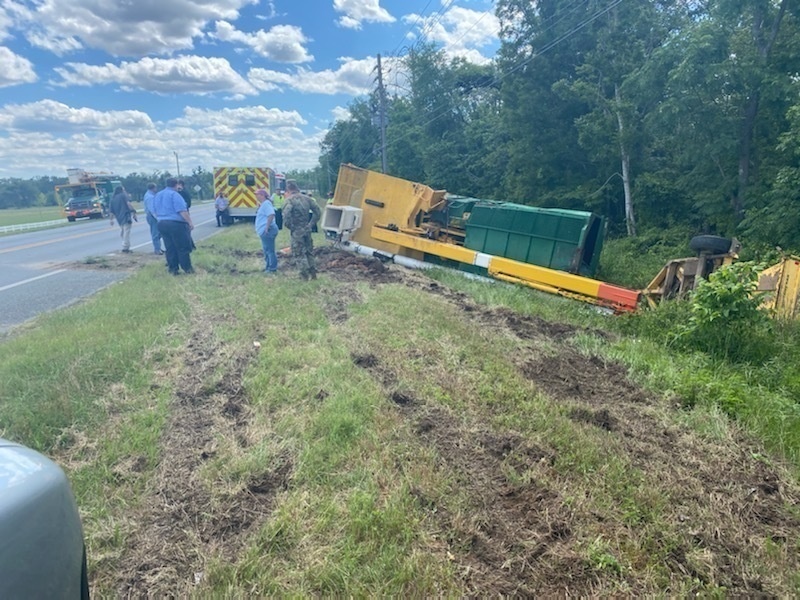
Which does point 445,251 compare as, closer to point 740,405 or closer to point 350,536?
point 740,405

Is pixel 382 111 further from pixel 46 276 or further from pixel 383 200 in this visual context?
pixel 46 276

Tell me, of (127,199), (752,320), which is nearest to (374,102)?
(127,199)

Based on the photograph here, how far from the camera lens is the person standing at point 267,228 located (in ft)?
32.8

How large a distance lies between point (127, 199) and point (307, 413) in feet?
40.4

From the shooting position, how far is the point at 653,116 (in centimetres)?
1264

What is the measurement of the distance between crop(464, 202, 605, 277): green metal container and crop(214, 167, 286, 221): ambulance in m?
14.5

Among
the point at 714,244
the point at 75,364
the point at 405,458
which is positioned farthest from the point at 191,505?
the point at 714,244

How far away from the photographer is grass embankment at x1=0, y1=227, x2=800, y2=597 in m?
2.51

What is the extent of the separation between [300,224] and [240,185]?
49.4 feet

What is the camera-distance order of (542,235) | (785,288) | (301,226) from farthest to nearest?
(542,235)
(301,226)
(785,288)

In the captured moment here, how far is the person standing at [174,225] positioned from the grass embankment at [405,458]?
3.58 metres

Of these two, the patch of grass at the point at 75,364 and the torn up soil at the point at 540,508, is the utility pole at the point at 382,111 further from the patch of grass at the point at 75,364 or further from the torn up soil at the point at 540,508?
the torn up soil at the point at 540,508

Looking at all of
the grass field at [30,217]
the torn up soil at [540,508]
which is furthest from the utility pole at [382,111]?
the torn up soil at [540,508]

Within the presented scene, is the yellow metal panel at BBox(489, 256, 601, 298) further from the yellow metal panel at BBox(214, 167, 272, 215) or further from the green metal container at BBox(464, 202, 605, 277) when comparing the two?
the yellow metal panel at BBox(214, 167, 272, 215)
